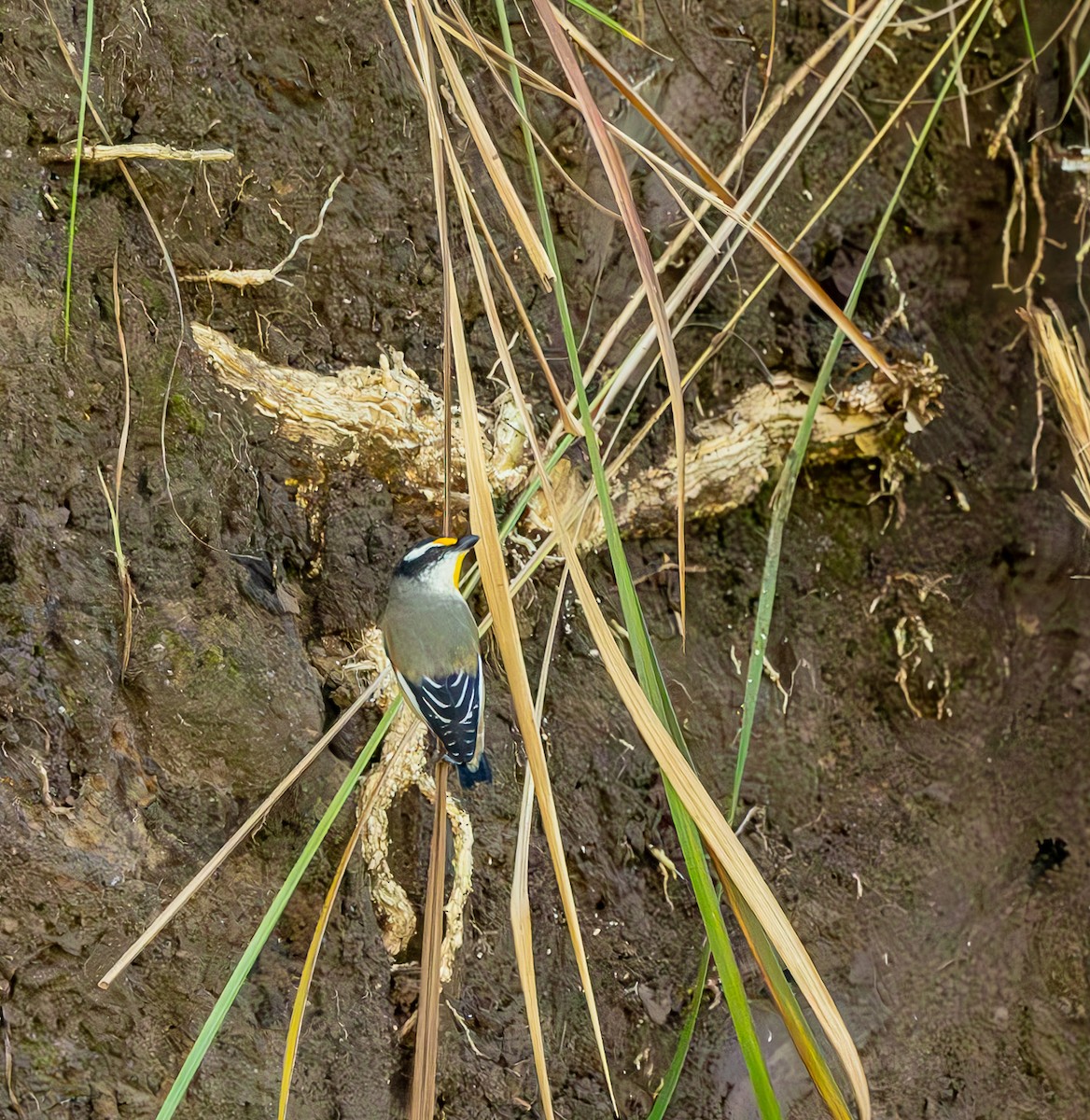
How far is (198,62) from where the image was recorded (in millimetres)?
1454

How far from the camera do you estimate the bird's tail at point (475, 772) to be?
1575mm

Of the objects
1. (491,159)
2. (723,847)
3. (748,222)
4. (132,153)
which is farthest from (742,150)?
(723,847)

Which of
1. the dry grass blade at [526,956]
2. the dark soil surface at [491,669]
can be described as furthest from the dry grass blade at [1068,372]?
the dry grass blade at [526,956]

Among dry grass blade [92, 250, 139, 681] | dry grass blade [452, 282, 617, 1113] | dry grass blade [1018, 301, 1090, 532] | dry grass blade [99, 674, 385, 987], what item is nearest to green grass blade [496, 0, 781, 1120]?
dry grass blade [452, 282, 617, 1113]

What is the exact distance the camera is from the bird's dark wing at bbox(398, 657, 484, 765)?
143cm

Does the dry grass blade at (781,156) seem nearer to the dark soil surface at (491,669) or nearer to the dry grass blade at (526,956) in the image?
the dark soil surface at (491,669)

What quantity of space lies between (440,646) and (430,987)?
1.80 feet

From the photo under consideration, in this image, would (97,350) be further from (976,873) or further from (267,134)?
(976,873)

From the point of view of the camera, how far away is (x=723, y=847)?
44.0 inches

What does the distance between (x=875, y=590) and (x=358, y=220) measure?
1.33 m

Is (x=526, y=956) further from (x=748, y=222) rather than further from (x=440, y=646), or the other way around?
(x=748, y=222)

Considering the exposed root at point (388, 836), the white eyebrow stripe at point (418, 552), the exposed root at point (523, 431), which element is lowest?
the exposed root at point (388, 836)

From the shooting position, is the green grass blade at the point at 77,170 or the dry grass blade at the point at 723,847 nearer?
the dry grass blade at the point at 723,847

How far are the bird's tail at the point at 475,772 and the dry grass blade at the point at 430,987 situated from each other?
235 mm
